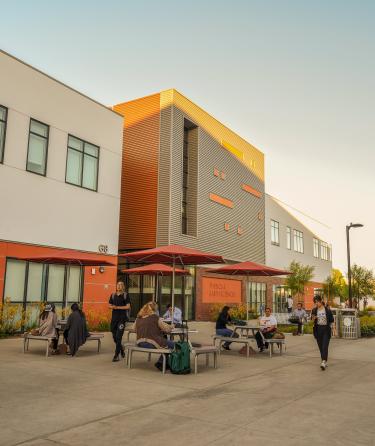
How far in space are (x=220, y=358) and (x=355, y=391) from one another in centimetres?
466

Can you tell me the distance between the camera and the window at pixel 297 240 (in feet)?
159

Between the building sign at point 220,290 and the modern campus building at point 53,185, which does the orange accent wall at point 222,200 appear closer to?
the building sign at point 220,290

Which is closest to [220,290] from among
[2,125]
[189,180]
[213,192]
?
[213,192]

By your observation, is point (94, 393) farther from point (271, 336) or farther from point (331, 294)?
point (331, 294)

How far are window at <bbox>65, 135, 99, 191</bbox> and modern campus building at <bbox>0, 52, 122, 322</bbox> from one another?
44mm

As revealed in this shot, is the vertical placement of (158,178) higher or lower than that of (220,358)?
higher

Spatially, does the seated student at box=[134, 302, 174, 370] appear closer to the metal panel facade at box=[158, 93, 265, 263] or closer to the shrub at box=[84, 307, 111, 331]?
the shrub at box=[84, 307, 111, 331]

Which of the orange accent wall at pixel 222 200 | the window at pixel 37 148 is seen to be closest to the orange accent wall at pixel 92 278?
the window at pixel 37 148

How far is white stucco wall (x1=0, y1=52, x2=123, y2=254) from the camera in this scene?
58.3 ft

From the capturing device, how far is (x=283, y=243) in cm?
4512

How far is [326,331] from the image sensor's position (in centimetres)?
1075

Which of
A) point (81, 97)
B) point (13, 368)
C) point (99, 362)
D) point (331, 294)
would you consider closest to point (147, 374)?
point (99, 362)

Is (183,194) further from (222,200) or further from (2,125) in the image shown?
(2,125)

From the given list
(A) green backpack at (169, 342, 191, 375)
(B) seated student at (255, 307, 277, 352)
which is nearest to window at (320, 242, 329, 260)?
(B) seated student at (255, 307, 277, 352)
